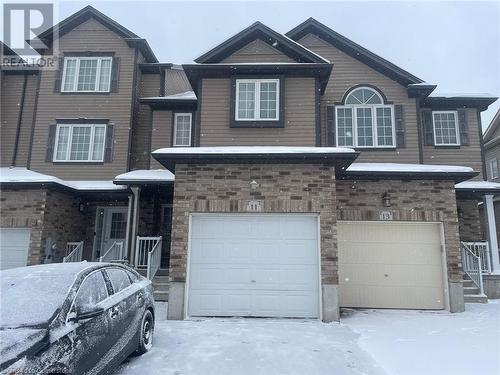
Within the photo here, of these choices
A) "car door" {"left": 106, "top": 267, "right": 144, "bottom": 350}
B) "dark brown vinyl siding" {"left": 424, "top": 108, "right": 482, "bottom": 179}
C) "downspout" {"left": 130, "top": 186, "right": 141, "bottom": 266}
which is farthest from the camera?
"dark brown vinyl siding" {"left": 424, "top": 108, "right": 482, "bottom": 179}

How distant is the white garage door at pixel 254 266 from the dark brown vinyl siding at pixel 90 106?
21.9 ft

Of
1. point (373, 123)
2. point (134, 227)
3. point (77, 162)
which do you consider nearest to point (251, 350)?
point (134, 227)

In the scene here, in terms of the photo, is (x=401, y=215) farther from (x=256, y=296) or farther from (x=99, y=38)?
(x=99, y=38)

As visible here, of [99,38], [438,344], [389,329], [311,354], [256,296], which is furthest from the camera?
[99,38]

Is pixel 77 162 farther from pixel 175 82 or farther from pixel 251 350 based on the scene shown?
pixel 251 350

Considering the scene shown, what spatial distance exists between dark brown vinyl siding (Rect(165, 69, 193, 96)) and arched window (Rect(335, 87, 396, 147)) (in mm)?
7280

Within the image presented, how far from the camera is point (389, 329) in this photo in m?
7.49

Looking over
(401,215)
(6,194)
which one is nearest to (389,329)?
(401,215)

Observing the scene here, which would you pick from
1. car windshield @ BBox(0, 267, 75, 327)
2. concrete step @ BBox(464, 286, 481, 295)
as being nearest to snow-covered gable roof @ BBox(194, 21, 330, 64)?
concrete step @ BBox(464, 286, 481, 295)

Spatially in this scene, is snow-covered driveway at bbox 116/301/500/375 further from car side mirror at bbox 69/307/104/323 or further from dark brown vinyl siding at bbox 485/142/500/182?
dark brown vinyl siding at bbox 485/142/500/182

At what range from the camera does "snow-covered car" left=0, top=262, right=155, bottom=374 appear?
335 centimetres

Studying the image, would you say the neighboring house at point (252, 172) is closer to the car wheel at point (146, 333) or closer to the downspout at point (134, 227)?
the downspout at point (134, 227)

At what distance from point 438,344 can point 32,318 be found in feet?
20.8

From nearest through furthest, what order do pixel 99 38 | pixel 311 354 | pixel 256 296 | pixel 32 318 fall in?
pixel 32 318 < pixel 311 354 < pixel 256 296 < pixel 99 38
